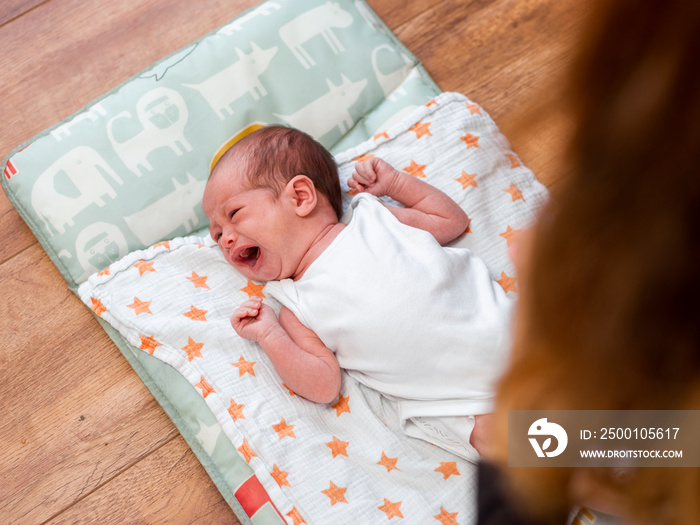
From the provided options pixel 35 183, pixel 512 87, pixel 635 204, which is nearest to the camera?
pixel 635 204

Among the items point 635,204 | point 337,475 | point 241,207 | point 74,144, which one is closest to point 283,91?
point 241,207

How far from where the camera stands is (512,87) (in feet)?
4.60

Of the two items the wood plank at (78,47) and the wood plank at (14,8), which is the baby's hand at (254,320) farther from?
the wood plank at (14,8)

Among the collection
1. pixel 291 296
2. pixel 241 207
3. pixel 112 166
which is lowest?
pixel 291 296

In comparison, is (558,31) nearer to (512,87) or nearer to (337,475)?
(512,87)

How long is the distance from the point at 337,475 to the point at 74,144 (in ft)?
2.72

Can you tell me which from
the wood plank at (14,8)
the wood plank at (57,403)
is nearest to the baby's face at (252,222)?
the wood plank at (57,403)

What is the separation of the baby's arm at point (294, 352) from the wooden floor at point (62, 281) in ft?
0.82

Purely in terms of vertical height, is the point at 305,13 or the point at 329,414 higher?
the point at 305,13

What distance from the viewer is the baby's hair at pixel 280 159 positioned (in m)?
1.10

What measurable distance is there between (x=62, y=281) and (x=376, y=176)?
68 cm

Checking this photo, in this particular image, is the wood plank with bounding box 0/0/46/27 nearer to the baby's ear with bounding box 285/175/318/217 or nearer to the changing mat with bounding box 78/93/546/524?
the changing mat with bounding box 78/93/546/524

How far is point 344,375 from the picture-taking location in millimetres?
1104

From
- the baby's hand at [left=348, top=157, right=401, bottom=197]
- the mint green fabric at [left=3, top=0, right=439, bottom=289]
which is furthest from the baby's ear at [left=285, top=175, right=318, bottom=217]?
the mint green fabric at [left=3, top=0, right=439, bottom=289]
